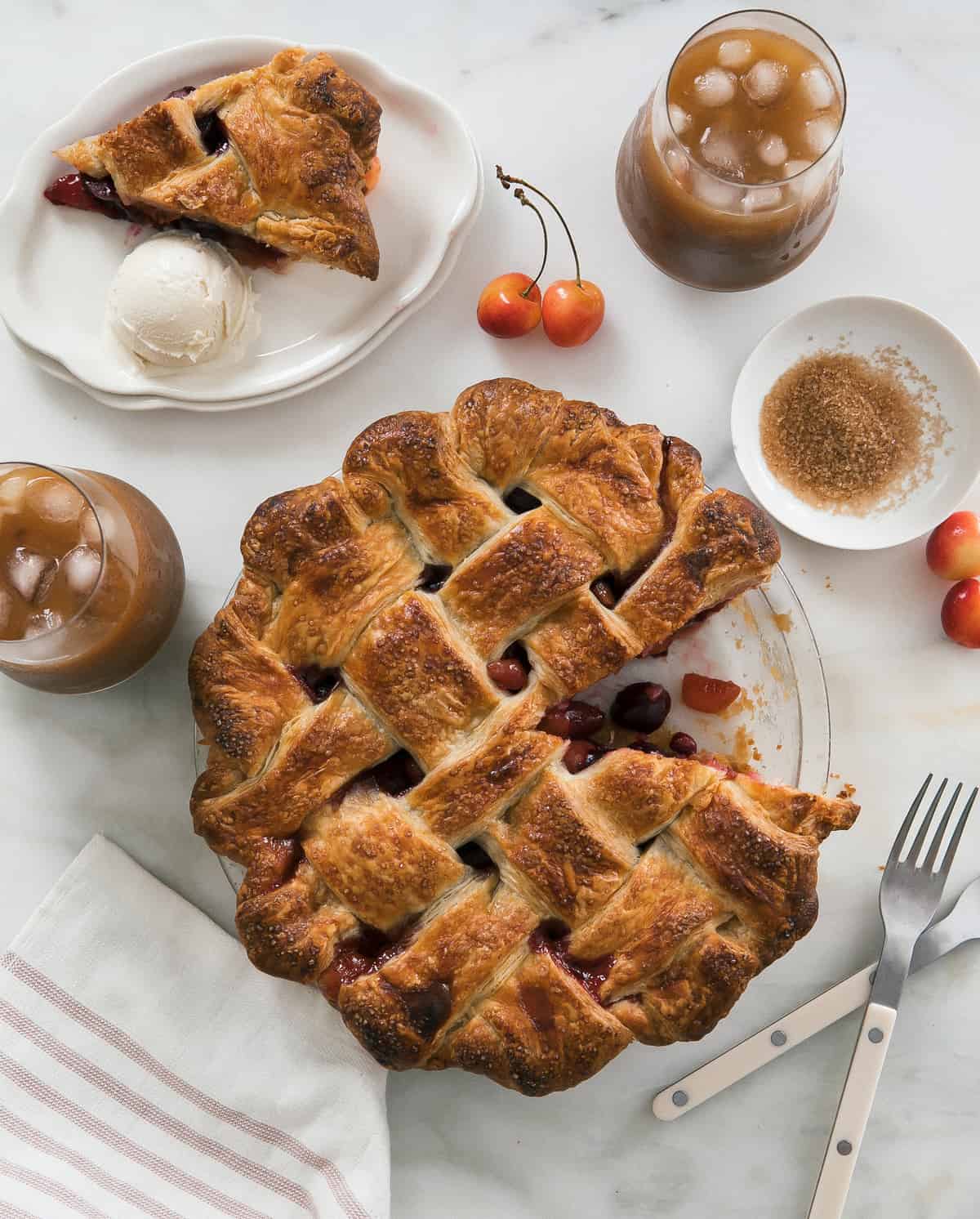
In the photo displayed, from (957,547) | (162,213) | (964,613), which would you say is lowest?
(964,613)

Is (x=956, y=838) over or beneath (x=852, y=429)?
beneath

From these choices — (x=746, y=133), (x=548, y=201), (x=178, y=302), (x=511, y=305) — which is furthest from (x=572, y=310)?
(x=178, y=302)

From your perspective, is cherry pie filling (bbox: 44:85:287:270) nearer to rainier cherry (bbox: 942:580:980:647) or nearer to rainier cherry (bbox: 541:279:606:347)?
rainier cherry (bbox: 541:279:606:347)

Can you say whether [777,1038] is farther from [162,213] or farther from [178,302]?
[162,213]

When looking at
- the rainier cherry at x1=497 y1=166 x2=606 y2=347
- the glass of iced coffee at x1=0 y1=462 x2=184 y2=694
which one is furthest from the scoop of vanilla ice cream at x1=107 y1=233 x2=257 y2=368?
the rainier cherry at x1=497 y1=166 x2=606 y2=347

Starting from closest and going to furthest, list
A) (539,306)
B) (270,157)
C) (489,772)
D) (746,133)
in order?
(489,772), (746,133), (270,157), (539,306)
